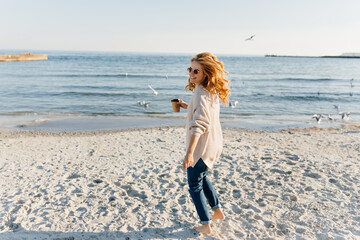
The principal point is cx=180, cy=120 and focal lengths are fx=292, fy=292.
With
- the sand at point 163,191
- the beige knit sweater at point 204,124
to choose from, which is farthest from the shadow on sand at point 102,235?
the beige knit sweater at point 204,124

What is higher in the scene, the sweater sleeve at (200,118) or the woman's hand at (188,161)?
the sweater sleeve at (200,118)

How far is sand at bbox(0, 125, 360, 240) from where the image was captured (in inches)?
138

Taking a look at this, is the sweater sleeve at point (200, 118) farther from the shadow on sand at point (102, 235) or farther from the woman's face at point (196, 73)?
the shadow on sand at point (102, 235)

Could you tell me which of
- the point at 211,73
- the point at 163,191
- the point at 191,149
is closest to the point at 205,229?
the point at 191,149

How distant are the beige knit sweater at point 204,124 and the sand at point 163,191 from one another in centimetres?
112

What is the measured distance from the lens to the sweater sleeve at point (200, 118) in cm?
267

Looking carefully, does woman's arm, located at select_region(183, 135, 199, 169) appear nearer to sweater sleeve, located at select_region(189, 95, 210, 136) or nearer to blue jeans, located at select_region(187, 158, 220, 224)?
sweater sleeve, located at select_region(189, 95, 210, 136)

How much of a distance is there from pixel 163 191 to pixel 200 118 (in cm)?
222

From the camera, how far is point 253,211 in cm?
393

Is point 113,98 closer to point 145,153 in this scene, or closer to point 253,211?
point 145,153

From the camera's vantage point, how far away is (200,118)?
8.78 ft

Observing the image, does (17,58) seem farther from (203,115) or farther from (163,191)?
(203,115)

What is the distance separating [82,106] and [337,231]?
13.1m

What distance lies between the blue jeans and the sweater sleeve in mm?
368
